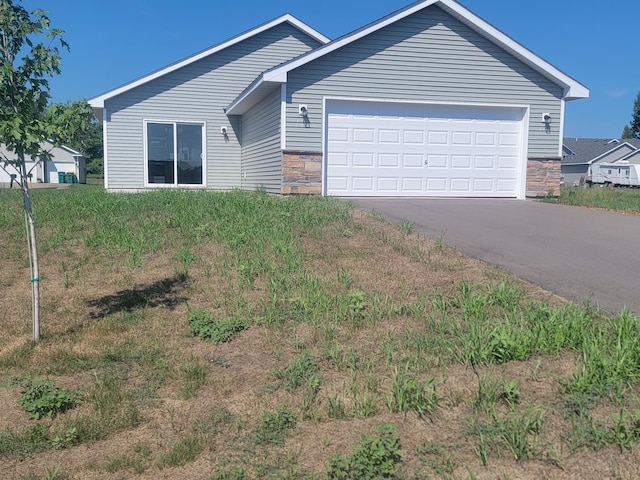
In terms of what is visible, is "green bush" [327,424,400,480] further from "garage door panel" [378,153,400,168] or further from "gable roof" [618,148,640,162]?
"gable roof" [618,148,640,162]

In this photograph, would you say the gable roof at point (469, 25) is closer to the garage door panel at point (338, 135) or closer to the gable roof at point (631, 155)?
the garage door panel at point (338, 135)

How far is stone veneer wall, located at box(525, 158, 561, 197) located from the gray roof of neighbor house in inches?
1648

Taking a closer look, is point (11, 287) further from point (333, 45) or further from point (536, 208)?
point (536, 208)

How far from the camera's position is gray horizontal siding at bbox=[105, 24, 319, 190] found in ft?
54.6

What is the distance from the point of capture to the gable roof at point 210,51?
16.2 m

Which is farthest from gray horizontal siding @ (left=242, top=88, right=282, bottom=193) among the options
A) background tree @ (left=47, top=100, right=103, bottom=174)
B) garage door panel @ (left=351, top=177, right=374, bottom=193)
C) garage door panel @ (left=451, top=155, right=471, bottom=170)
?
background tree @ (left=47, top=100, right=103, bottom=174)

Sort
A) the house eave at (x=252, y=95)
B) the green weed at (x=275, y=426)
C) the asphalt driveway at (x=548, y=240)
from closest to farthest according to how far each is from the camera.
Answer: the green weed at (x=275, y=426) → the asphalt driveway at (x=548, y=240) → the house eave at (x=252, y=95)

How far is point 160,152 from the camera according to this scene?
17.0 m

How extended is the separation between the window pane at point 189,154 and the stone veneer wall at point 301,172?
5.94m

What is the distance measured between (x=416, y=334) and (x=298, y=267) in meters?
2.20

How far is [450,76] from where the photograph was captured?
1280 centimetres

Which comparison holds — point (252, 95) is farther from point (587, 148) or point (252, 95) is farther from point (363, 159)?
point (587, 148)

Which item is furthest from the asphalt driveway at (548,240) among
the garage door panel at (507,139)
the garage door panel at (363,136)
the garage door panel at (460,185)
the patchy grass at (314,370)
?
the garage door panel at (507,139)

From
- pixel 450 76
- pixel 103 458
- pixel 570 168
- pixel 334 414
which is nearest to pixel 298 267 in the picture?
pixel 334 414
